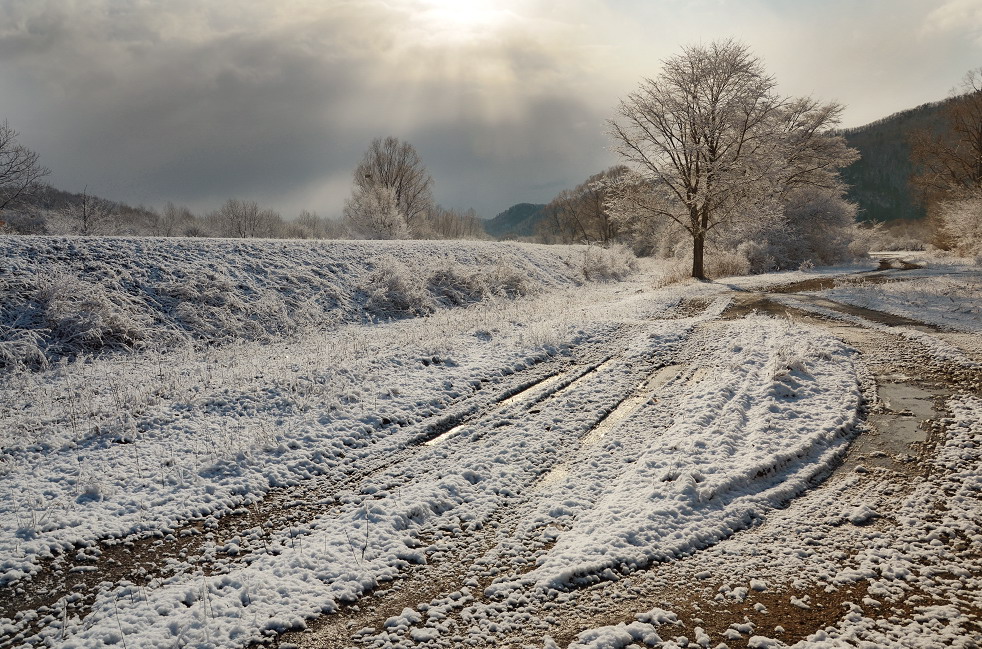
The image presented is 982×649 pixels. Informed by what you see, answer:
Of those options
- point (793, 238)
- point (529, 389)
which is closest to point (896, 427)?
point (529, 389)

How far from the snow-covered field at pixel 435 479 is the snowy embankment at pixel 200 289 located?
11 centimetres

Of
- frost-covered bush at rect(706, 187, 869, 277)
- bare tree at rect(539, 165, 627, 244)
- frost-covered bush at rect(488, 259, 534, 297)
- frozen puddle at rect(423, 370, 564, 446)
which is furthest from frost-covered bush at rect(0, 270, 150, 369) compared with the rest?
bare tree at rect(539, 165, 627, 244)

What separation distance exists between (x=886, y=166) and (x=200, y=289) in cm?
19078

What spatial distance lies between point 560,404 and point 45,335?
11.2 m

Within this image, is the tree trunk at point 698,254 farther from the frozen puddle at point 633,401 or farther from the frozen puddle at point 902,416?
the frozen puddle at point 902,416

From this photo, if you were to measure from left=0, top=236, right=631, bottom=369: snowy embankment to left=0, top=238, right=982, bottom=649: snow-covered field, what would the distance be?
0.36 ft

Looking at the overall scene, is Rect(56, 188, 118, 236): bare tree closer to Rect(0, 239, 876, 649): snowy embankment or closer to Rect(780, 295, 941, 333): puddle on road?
Rect(0, 239, 876, 649): snowy embankment

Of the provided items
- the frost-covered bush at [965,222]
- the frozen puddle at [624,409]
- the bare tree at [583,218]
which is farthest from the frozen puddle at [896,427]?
the bare tree at [583,218]

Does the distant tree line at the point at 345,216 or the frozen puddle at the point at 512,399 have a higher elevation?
the distant tree line at the point at 345,216

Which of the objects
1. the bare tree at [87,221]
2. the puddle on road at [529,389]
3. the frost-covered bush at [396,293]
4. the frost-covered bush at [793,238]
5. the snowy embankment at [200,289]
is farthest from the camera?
the bare tree at [87,221]

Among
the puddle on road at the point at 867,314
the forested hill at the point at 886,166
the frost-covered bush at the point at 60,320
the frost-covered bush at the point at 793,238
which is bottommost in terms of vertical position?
the puddle on road at the point at 867,314

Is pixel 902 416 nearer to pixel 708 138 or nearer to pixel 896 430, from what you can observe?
pixel 896 430

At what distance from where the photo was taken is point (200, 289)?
14547 mm

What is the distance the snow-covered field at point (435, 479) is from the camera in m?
4.19
